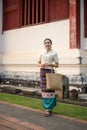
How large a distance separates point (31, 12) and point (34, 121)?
325 inches

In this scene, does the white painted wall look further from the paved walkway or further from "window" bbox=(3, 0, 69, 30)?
the paved walkway

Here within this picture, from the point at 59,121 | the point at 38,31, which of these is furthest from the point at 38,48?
the point at 59,121

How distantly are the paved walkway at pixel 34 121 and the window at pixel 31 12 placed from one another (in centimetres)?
587

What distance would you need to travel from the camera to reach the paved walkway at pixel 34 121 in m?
6.89

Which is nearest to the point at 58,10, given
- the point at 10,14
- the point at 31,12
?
the point at 31,12

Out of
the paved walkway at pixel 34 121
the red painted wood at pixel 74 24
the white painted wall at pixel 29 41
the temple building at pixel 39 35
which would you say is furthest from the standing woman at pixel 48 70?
the white painted wall at pixel 29 41

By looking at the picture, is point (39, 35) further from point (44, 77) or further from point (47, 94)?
point (47, 94)

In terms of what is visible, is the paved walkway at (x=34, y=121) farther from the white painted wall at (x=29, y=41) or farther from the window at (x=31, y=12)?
the window at (x=31, y=12)

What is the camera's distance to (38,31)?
569 inches

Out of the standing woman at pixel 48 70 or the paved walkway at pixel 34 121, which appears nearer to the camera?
the paved walkway at pixel 34 121

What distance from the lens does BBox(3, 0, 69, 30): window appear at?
44.5 feet

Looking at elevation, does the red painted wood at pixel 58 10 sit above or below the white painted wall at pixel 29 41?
above

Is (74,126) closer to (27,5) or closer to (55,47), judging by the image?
(55,47)

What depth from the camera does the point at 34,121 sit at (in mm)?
7496
